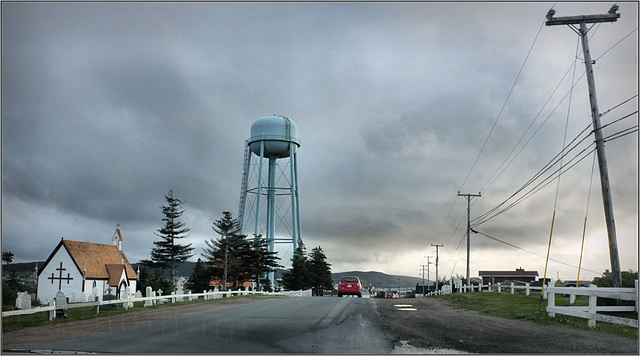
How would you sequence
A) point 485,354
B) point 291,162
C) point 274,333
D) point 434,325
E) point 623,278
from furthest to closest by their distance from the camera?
Answer: 1. point 291,162
2. point 623,278
3. point 434,325
4. point 274,333
5. point 485,354

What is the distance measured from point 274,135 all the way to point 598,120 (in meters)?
43.8

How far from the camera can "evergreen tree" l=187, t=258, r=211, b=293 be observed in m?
69.3

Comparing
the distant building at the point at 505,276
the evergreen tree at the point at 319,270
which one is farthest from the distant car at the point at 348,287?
the distant building at the point at 505,276

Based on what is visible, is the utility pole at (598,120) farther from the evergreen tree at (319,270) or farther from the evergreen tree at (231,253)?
the evergreen tree at (319,270)

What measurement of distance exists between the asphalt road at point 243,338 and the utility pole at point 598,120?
798cm

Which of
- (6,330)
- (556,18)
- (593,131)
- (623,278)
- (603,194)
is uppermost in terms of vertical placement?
(556,18)

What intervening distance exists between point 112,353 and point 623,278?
17.9 meters

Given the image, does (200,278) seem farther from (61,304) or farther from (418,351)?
(418,351)

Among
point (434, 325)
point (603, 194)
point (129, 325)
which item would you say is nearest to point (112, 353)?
point (129, 325)

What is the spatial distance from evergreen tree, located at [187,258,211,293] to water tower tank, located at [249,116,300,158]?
16.9 metres

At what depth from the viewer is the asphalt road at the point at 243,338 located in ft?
34.7

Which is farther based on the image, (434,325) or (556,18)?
(556,18)

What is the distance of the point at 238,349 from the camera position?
34.3ft

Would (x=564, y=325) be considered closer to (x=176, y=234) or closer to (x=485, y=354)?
(x=485, y=354)
